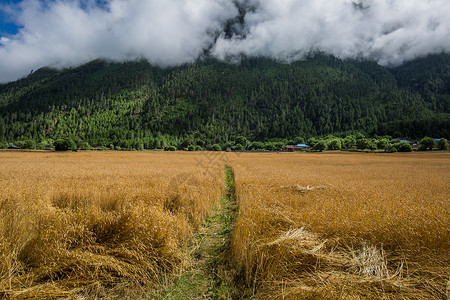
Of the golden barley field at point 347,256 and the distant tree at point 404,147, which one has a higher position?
the distant tree at point 404,147

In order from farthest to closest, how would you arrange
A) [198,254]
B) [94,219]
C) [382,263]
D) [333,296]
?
[198,254] < [94,219] < [382,263] < [333,296]

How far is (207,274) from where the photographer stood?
4.90 m

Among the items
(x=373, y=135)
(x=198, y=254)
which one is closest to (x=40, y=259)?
(x=198, y=254)

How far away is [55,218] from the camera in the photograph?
4.88m

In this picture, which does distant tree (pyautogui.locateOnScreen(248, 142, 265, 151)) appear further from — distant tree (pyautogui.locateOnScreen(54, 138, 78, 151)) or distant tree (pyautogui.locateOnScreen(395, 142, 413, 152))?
distant tree (pyautogui.locateOnScreen(54, 138, 78, 151))

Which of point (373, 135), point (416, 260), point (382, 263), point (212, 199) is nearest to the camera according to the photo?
point (382, 263)

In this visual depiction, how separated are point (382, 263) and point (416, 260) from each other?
45.1 inches

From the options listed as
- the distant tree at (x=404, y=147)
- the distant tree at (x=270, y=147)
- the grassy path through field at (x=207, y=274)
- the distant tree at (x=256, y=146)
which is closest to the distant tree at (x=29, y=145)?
the distant tree at (x=256, y=146)

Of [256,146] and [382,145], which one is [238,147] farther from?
[382,145]

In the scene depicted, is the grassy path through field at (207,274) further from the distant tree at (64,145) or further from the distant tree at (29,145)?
the distant tree at (29,145)

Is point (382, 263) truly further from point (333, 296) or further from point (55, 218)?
point (55, 218)

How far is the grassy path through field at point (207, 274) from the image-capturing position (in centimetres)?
412

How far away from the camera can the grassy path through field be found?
13.5 feet

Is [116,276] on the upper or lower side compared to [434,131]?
lower
